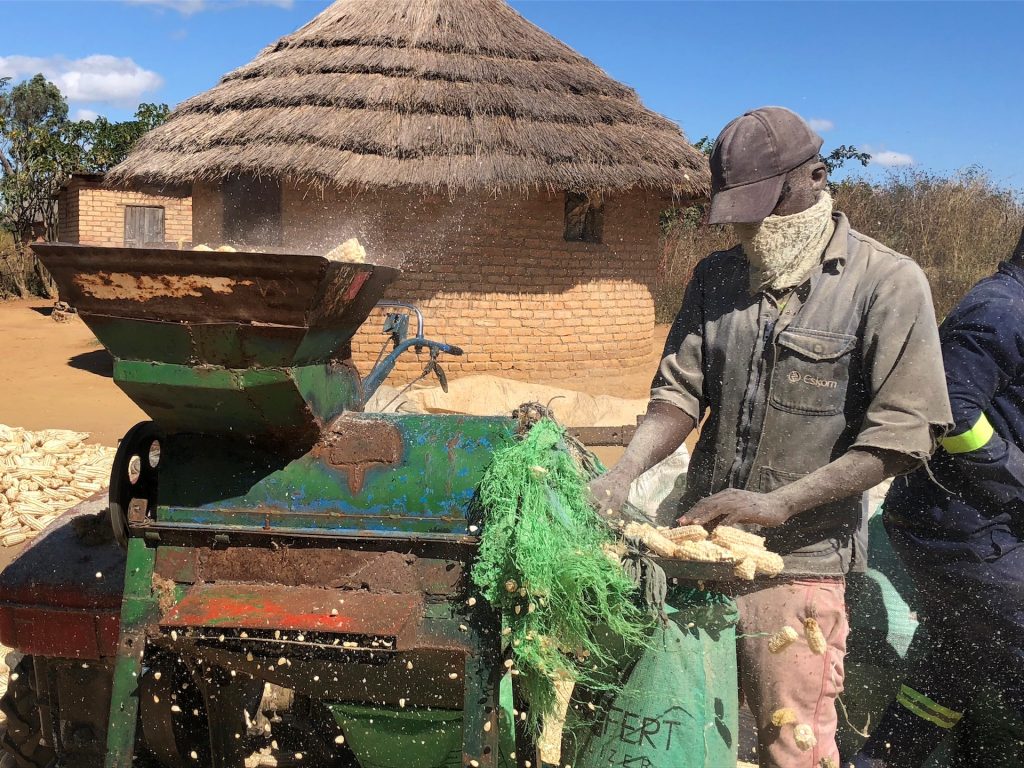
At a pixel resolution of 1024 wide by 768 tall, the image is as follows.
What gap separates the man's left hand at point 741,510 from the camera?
7.29 feet

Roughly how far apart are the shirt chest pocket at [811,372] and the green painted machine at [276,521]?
0.81m

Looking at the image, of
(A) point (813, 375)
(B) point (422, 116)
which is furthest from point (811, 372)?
(B) point (422, 116)

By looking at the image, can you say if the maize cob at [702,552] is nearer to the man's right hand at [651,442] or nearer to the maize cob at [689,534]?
the maize cob at [689,534]

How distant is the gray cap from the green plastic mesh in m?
0.84

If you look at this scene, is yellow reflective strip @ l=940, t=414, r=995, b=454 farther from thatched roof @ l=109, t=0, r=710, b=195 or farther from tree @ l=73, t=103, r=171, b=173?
tree @ l=73, t=103, r=171, b=173

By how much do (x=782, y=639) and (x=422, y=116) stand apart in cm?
900

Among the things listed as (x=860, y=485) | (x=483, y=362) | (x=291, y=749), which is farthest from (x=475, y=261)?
(x=860, y=485)

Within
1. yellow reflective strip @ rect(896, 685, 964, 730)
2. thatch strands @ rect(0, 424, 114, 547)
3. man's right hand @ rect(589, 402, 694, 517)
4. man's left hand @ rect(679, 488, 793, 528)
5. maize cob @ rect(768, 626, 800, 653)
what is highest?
man's right hand @ rect(589, 402, 694, 517)

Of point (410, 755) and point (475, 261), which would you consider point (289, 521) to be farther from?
point (475, 261)

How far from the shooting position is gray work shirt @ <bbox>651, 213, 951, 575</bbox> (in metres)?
2.20

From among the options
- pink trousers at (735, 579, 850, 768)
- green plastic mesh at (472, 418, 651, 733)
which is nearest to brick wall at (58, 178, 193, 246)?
green plastic mesh at (472, 418, 651, 733)

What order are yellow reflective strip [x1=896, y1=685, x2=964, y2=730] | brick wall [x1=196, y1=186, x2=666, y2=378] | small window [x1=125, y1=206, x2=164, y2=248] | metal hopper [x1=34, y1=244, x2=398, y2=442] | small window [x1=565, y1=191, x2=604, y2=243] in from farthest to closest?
small window [x1=125, y1=206, x2=164, y2=248] → small window [x1=565, y1=191, x2=604, y2=243] → brick wall [x1=196, y1=186, x2=666, y2=378] → yellow reflective strip [x1=896, y1=685, x2=964, y2=730] → metal hopper [x1=34, y1=244, x2=398, y2=442]

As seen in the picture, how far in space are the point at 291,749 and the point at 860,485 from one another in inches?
88.6

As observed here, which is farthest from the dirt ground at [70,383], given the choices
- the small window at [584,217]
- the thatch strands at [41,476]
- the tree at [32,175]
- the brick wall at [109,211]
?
the tree at [32,175]
